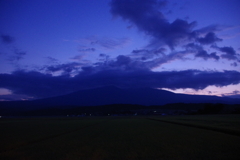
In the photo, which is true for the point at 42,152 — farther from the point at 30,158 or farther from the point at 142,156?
the point at 142,156

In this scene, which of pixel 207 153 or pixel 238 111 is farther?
pixel 238 111

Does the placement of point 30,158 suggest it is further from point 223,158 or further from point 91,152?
point 223,158

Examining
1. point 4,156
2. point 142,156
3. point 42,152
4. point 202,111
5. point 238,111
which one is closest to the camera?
point 142,156

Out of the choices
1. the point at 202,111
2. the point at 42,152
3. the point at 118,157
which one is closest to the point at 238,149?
the point at 118,157

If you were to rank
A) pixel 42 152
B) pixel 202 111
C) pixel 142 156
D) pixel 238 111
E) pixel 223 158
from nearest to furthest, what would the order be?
pixel 223 158 < pixel 142 156 < pixel 42 152 < pixel 238 111 < pixel 202 111

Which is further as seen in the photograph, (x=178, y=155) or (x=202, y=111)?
(x=202, y=111)

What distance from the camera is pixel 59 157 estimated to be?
12.0 meters

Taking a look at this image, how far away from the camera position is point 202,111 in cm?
11144

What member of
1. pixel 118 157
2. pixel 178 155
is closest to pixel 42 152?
pixel 118 157

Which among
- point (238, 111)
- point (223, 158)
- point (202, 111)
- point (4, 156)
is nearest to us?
point (223, 158)

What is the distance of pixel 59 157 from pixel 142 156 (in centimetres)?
459

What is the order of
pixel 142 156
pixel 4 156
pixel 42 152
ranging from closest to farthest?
pixel 142 156
pixel 4 156
pixel 42 152

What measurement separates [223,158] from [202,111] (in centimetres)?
10770

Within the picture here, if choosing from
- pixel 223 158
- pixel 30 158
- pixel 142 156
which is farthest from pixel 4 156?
pixel 223 158
